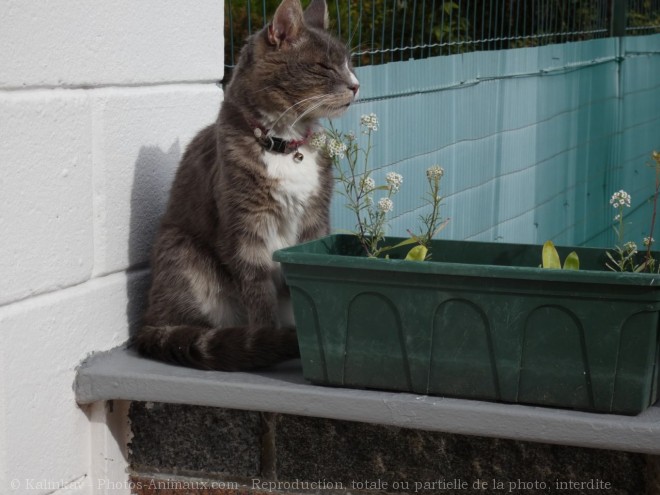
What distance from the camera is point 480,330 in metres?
2.15

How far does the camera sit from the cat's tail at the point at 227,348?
2.49 meters

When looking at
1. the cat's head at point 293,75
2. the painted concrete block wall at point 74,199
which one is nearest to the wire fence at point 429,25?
the cat's head at point 293,75

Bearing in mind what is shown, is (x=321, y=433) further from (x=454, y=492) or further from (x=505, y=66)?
(x=505, y=66)

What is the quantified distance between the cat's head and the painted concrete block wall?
0.28 metres

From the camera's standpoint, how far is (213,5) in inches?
123

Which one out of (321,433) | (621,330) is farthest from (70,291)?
(621,330)

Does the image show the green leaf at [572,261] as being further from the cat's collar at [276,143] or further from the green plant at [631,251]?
the cat's collar at [276,143]

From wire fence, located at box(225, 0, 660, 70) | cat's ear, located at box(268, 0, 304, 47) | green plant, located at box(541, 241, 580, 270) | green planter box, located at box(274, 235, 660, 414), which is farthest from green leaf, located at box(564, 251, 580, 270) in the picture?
wire fence, located at box(225, 0, 660, 70)

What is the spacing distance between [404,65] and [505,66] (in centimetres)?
138

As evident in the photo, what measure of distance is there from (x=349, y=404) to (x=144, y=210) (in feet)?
3.29

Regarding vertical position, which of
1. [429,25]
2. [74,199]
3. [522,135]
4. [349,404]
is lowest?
[349,404]

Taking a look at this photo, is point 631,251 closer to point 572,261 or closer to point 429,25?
point 572,261

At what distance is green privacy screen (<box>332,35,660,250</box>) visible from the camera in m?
3.96

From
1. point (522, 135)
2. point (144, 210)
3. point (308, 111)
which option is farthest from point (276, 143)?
point (522, 135)
